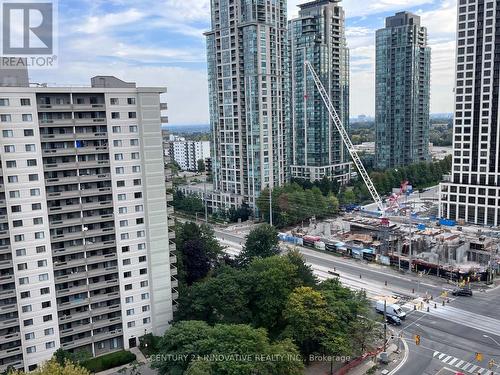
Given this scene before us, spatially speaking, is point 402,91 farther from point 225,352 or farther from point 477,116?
point 225,352

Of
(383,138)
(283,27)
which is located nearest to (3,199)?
(283,27)

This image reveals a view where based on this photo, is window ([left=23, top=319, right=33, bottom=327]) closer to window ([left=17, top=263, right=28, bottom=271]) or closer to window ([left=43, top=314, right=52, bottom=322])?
window ([left=43, top=314, right=52, bottom=322])

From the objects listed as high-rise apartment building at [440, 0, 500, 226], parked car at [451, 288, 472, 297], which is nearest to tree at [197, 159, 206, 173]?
high-rise apartment building at [440, 0, 500, 226]

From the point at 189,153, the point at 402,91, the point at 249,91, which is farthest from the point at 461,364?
Answer: the point at 189,153

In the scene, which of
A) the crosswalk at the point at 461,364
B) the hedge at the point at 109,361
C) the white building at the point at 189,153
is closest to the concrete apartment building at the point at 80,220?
the hedge at the point at 109,361

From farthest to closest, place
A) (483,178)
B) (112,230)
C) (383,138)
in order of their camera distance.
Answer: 1. (383,138)
2. (483,178)
3. (112,230)

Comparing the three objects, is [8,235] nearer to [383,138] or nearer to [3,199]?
[3,199]
